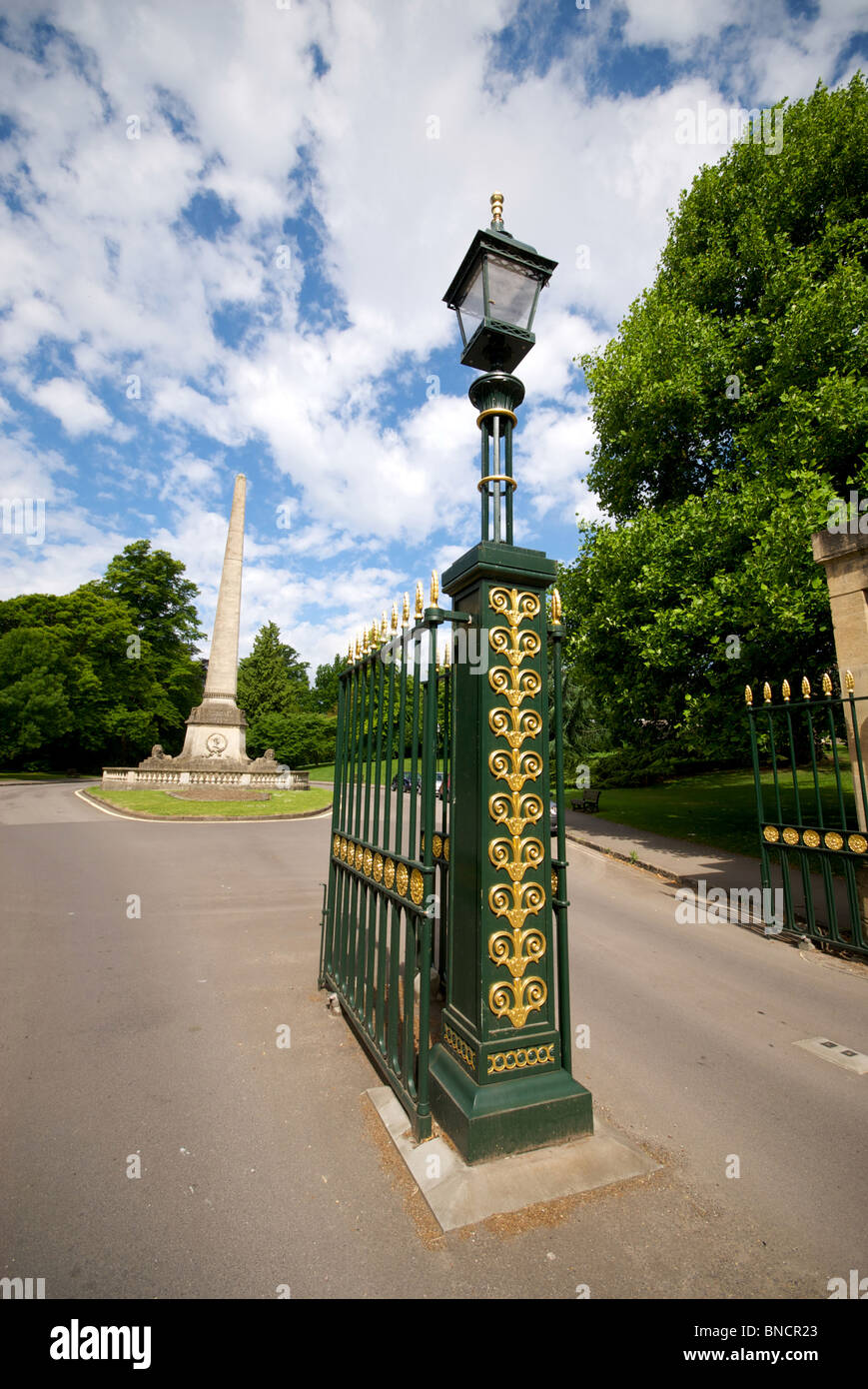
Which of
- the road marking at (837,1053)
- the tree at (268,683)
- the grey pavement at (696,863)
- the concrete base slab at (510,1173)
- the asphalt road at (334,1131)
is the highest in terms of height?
the tree at (268,683)

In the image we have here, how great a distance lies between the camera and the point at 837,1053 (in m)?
4.10

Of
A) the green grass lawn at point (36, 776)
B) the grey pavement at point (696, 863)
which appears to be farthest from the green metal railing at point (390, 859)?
the green grass lawn at point (36, 776)

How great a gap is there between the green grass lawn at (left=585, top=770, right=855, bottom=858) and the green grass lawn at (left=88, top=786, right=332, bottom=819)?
1034 centimetres

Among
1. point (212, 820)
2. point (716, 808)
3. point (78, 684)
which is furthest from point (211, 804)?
point (78, 684)

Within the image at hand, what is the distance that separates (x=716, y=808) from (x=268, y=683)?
4598cm

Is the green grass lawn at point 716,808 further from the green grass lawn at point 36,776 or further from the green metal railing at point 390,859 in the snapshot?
the green grass lawn at point 36,776

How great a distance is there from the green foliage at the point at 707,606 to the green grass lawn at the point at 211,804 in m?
10.8

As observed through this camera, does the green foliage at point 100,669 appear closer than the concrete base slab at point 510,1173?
No

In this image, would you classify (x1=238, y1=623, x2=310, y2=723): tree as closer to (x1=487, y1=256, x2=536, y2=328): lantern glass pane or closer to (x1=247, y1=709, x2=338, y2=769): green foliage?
(x1=247, y1=709, x2=338, y2=769): green foliage

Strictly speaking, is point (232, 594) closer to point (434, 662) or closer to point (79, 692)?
point (79, 692)

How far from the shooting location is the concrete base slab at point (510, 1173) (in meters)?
2.47

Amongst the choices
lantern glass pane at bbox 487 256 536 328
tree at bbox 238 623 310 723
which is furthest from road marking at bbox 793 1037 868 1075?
tree at bbox 238 623 310 723

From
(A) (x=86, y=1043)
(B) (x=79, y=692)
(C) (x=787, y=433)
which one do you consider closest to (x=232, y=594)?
(B) (x=79, y=692)

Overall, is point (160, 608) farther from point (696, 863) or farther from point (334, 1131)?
point (334, 1131)
